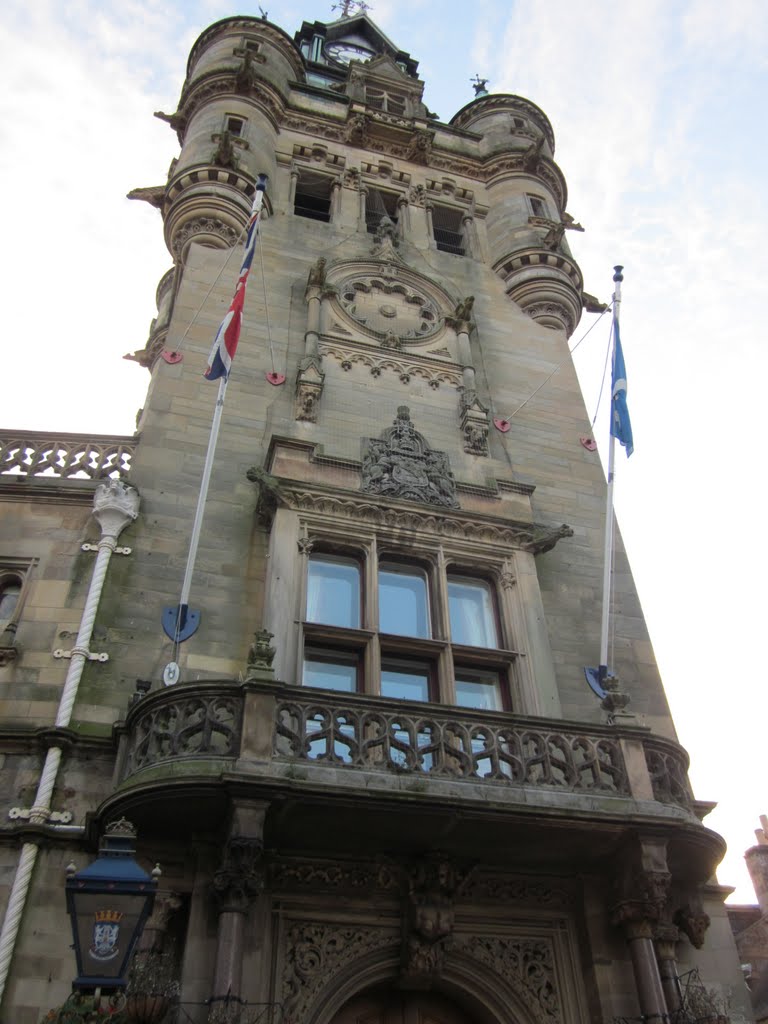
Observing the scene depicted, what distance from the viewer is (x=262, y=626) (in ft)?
38.2

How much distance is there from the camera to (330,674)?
11.7 meters

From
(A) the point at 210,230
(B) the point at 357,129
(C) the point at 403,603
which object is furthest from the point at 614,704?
(B) the point at 357,129

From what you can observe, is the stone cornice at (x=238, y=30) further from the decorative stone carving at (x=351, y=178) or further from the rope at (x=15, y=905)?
the rope at (x=15, y=905)

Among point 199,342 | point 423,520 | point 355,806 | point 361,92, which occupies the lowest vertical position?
point 355,806

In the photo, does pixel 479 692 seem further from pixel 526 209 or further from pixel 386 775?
pixel 526 209

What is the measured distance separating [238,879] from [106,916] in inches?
84.3

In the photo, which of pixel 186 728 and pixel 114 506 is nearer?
pixel 186 728

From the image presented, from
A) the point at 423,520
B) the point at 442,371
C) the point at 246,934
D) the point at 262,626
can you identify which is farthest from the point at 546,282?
the point at 246,934

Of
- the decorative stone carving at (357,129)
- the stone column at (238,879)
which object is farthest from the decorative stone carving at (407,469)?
the decorative stone carving at (357,129)

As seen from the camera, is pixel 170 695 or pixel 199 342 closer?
pixel 170 695

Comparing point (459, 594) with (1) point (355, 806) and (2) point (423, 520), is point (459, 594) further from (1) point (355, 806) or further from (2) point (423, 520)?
(1) point (355, 806)

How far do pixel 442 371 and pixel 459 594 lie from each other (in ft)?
17.5

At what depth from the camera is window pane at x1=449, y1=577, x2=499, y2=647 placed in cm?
1266

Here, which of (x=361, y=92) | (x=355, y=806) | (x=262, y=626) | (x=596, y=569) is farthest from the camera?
(x=361, y=92)
